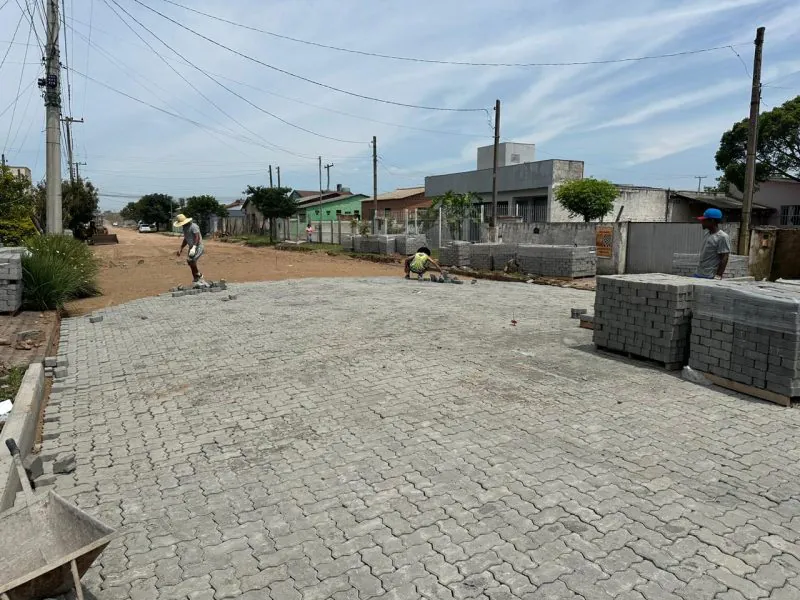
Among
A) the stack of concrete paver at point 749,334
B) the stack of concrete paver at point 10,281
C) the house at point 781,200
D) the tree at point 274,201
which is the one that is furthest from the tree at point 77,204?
the house at point 781,200

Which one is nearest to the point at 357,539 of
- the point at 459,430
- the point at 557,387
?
the point at 459,430

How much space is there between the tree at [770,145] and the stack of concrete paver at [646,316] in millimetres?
26829

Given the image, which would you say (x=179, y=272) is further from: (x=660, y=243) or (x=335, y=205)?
(x=335, y=205)

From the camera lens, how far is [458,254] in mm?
19688

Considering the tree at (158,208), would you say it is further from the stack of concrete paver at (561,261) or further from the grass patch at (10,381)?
the grass patch at (10,381)

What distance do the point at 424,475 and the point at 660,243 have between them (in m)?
14.6

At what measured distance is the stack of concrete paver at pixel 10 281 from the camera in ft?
29.6

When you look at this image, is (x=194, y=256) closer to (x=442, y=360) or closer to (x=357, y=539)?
(x=442, y=360)

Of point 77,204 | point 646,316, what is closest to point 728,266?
point 646,316

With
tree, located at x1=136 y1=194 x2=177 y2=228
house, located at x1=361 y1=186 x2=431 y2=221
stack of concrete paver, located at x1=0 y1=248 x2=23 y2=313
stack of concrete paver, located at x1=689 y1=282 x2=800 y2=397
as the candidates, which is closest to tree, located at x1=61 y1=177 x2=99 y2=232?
house, located at x1=361 y1=186 x2=431 y2=221

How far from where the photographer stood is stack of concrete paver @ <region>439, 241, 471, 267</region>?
1958cm

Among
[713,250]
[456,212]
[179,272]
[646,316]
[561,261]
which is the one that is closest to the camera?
[646,316]

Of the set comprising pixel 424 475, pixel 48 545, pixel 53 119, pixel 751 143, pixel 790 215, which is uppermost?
pixel 53 119

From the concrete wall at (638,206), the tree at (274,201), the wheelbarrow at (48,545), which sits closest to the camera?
the wheelbarrow at (48,545)
